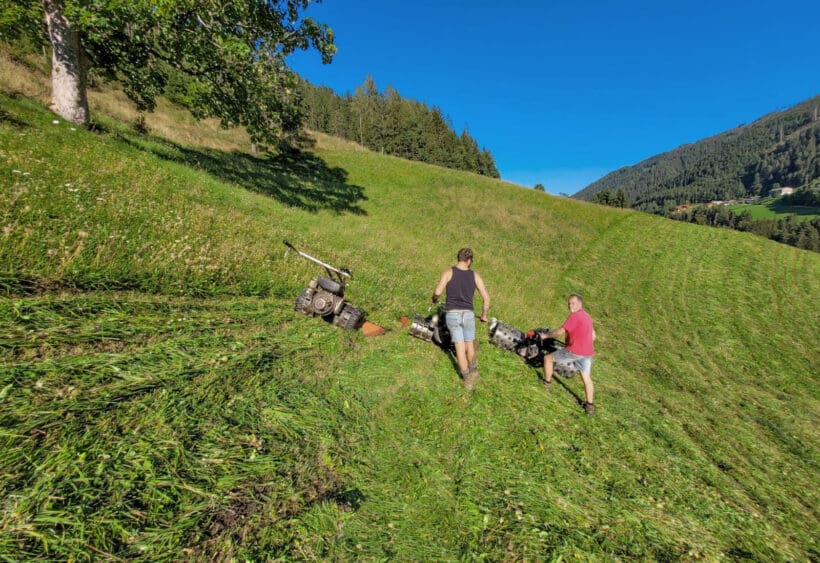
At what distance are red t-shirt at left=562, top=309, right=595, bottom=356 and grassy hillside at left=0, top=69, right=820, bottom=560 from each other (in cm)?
134

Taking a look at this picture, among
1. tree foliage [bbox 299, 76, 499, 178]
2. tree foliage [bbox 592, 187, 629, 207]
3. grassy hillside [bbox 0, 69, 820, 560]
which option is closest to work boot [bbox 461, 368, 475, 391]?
grassy hillside [bbox 0, 69, 820, 560]

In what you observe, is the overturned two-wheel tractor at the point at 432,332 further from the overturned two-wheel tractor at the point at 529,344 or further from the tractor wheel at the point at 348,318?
the overturned two-wheel tractor at the point at 529,344

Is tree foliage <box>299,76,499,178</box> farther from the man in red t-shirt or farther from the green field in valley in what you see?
the green field in valley

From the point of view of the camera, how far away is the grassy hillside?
9.53 feet

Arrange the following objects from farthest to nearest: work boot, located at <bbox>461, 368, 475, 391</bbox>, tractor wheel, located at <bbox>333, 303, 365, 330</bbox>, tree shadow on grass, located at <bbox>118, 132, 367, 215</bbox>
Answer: tree shadow on grass, located at <bbox>118, 132, 367, 215</bbox> → tractor wheel, located at <bbox>333, 303, 365, 330</bbox> → work boot, located at <bbox>461, 368, 475, 391</bbox>

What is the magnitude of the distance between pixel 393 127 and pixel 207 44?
6266cm

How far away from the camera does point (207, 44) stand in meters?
11.2

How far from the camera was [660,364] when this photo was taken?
11562 mm

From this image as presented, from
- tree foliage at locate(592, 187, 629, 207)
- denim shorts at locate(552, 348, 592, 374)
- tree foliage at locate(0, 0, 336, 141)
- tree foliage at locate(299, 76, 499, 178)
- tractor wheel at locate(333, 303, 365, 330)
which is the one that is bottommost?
denim shorts at locate(552, 348, 592, 374)

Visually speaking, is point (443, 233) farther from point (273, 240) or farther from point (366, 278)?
point (273, 240)

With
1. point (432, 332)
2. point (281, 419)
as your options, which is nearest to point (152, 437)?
point (281, 419)

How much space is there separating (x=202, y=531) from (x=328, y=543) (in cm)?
118

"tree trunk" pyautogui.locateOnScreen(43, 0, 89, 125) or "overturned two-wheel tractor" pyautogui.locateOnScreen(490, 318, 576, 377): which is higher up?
"tree trunk" pyautogui.locateOnScreen(43, 0, 89, 125)

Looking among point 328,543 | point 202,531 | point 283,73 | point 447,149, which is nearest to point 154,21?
point 283,73
